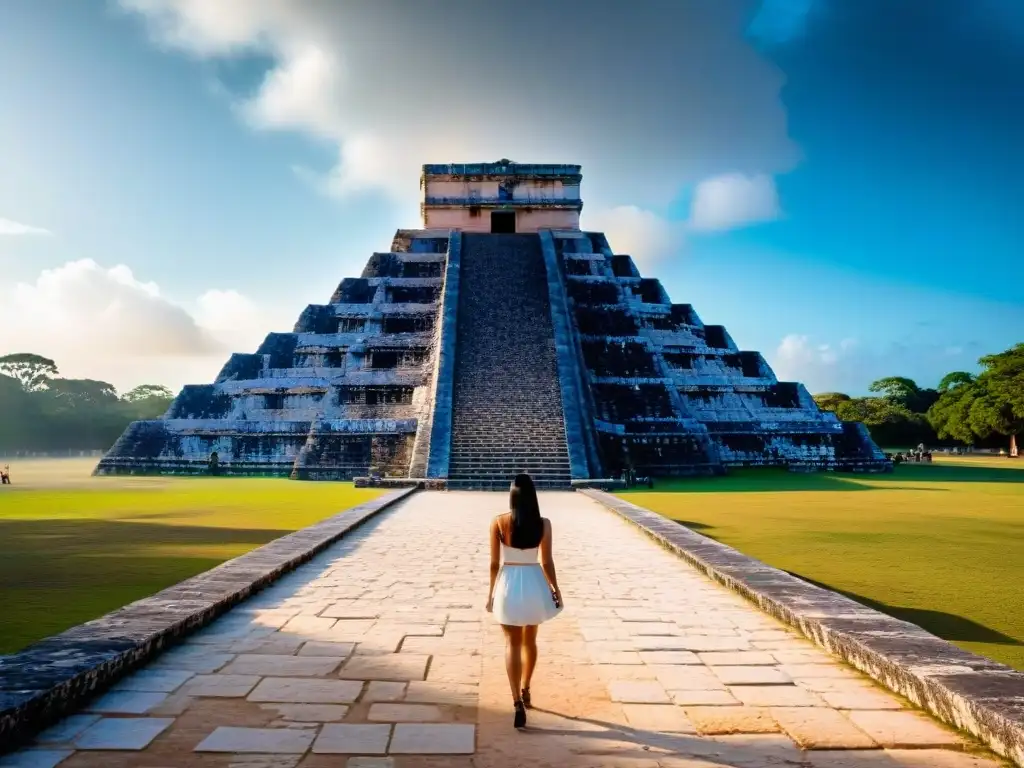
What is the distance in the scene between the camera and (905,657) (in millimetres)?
3686

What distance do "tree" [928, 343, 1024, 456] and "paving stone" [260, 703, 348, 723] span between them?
42449 millimetres

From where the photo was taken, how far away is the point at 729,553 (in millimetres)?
6934

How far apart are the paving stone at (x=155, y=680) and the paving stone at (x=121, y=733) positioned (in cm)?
39

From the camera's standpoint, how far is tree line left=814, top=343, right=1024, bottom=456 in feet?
128

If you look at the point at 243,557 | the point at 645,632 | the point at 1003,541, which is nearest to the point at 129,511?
the point at 243,557

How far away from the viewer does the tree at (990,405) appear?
38.8 m

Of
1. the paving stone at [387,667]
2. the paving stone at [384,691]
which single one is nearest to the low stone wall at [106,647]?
the paving stone at [387,667]

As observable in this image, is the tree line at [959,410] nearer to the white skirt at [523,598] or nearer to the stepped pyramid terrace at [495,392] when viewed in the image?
the stepped pyramid terrace at [495,392]

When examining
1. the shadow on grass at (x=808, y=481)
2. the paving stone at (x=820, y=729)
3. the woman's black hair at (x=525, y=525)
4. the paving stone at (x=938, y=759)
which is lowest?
the paving stone at (x=938, y=759)

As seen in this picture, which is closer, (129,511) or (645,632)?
(645,632)

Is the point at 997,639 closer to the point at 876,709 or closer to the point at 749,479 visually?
the point at 876,709

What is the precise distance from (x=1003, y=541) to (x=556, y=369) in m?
12.6

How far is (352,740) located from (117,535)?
663 cm

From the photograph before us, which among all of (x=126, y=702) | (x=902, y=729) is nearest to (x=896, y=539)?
(x=902, y=729)
